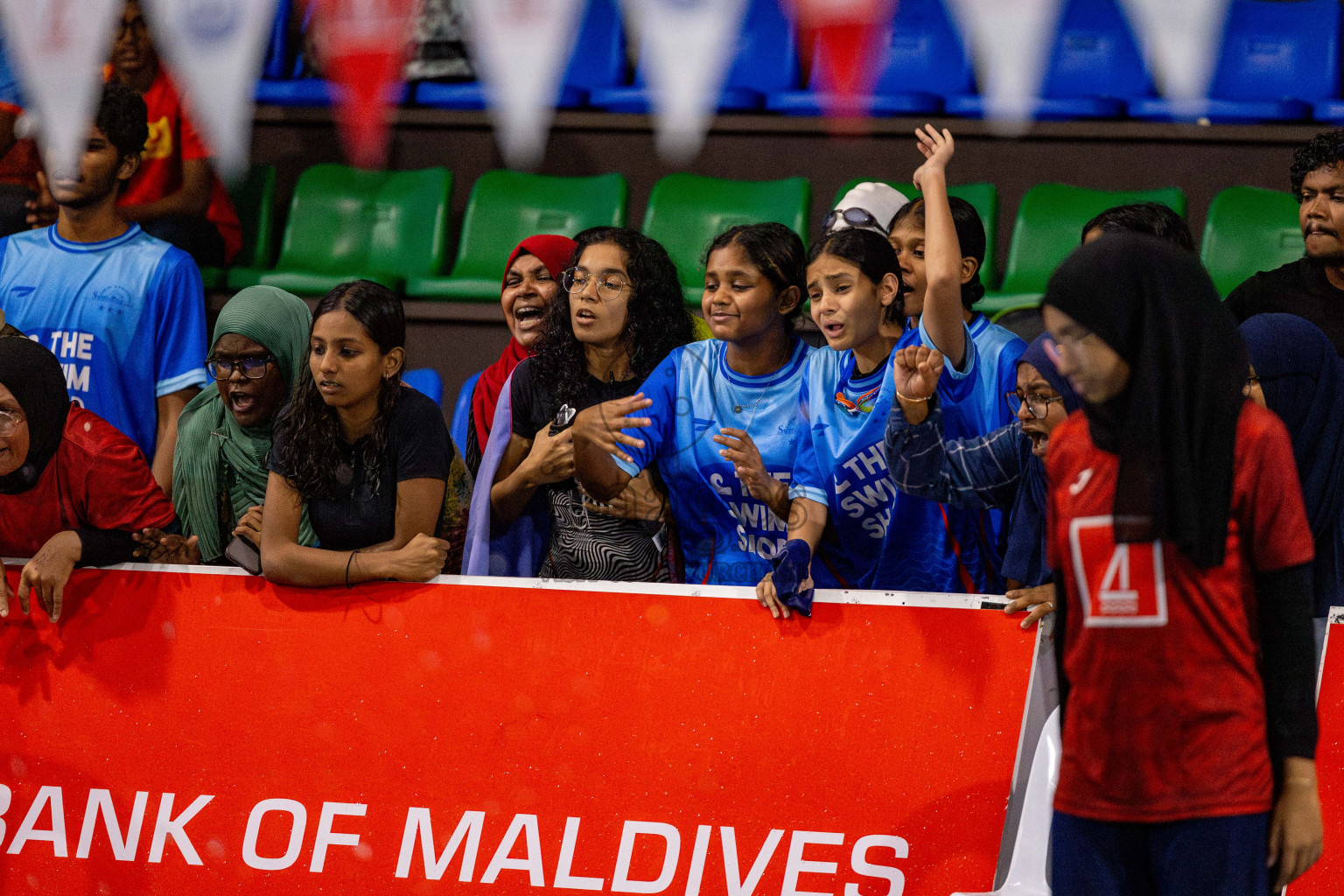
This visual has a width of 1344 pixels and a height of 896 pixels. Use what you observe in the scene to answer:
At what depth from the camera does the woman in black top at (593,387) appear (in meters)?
3.30

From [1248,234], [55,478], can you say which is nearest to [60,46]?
[55,478]

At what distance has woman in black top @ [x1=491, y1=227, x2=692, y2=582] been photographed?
330 centimetres

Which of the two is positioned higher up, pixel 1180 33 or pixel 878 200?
pixel 878 200

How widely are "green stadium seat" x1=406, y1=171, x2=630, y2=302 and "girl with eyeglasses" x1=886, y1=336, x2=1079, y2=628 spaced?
10.9 feet

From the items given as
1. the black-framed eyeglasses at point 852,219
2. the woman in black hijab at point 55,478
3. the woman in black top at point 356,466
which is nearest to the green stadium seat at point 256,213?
the woman in black hijab at point 55,478

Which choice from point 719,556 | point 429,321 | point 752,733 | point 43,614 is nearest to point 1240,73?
point 429,321

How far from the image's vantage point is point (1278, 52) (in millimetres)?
6281

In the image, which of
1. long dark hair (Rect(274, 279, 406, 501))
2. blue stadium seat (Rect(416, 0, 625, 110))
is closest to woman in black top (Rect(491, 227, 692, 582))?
long dark hair (Rect(274, 279, 406, 501))

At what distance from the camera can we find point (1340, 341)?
3219mm

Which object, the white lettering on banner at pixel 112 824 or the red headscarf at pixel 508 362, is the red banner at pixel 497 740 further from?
the red headscarf at pixel 508 362

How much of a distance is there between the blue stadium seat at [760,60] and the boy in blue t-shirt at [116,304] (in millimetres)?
2656

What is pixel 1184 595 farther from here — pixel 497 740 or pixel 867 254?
pixel 497 740

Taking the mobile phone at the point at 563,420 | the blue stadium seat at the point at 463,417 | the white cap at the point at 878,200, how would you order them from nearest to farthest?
1. the mobile phone at the point at 563,420
2. the white cap at the point at 878,200
3. the blue stadium seat at the point at 463,417

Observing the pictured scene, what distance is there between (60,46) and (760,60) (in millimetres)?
4227
